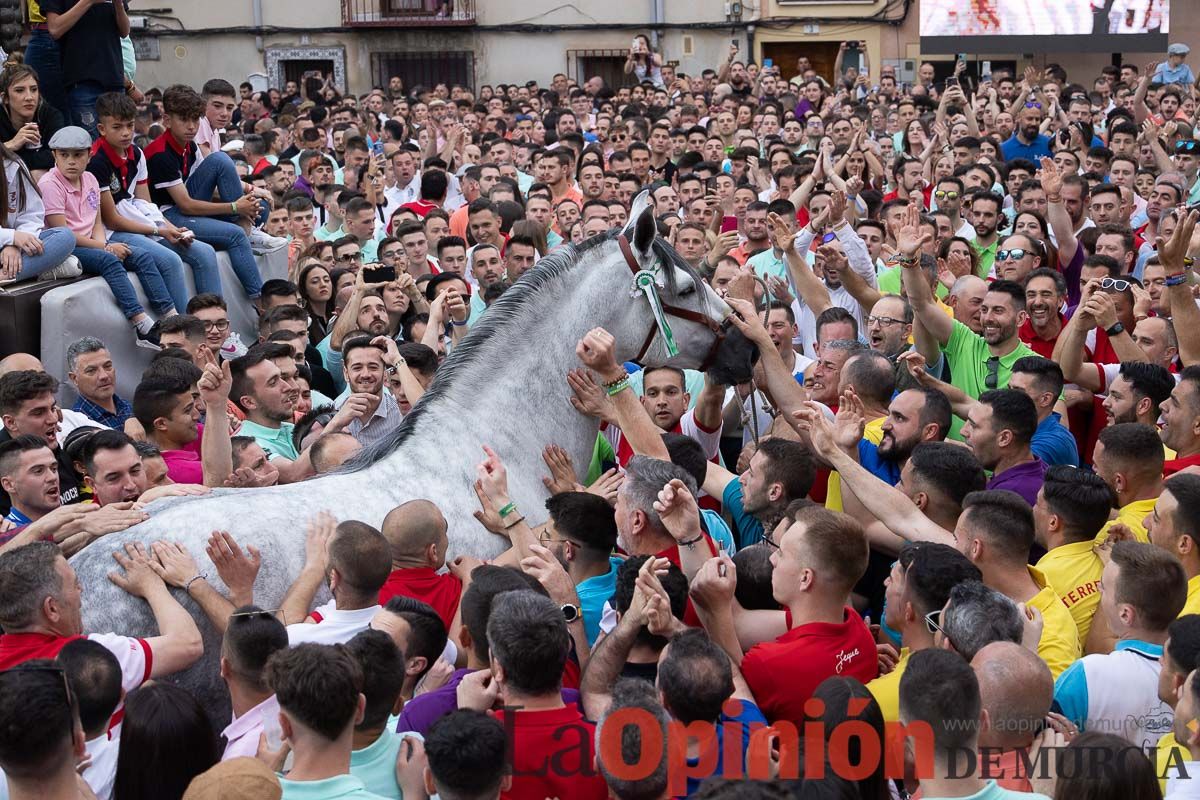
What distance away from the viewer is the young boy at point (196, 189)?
33.8 ft

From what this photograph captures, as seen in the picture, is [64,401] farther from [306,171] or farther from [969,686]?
[306,171]

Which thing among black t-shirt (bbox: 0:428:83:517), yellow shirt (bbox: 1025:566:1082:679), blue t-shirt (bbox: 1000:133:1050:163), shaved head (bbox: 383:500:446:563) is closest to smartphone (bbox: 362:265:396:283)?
black t-shirt (bbox: 0:428:83:517)

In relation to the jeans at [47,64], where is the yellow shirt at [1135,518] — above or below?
below

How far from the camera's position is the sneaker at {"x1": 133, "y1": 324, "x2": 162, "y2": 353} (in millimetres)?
9070

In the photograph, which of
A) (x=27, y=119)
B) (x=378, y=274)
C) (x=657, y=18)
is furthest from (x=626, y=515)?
(x=657, y=18)

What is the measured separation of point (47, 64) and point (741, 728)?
336 inches

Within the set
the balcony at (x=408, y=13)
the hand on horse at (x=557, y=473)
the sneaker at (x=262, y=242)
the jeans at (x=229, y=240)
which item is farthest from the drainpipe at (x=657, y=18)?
the hand on horse at (x=557, y=473)

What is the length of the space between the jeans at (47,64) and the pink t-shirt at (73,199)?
156 cm

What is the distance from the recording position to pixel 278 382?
761cm

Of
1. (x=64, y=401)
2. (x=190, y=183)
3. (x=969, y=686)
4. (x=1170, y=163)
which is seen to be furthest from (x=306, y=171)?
(x=969, y=686)

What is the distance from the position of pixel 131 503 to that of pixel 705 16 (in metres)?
29.6

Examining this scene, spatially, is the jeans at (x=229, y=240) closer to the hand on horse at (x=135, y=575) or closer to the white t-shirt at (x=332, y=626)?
the hand on horse at (x=135, y=575)

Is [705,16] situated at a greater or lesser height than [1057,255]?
greater

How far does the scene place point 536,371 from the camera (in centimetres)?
644
